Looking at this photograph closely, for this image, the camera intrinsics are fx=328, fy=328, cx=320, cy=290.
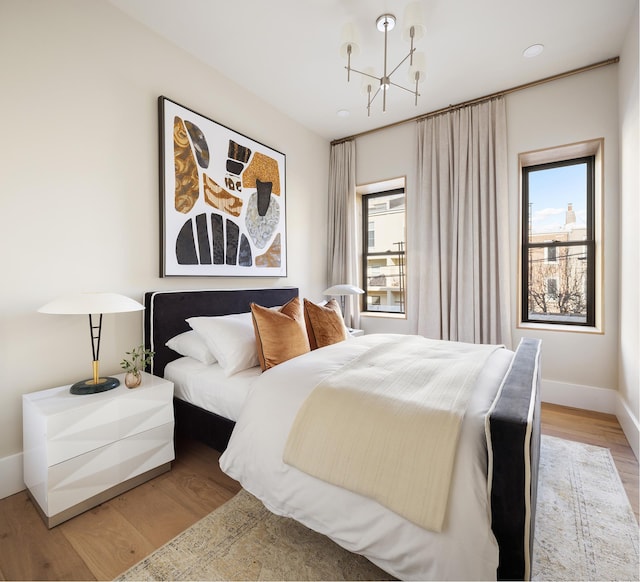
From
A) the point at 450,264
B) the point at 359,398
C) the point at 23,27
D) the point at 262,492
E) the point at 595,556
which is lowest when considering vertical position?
the point at 595,556

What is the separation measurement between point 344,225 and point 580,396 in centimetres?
293

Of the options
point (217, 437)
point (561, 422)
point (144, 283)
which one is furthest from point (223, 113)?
point (561, 422)

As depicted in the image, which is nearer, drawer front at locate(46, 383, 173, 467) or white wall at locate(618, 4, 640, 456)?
drawer front at locate(46, 383, 173, 467)

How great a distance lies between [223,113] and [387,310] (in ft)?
9.42

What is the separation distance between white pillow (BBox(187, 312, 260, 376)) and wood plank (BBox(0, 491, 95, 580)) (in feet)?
3.23

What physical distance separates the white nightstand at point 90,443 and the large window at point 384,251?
2.97 m

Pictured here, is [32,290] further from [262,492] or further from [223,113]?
[223,113]

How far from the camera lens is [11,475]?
176 centimetres

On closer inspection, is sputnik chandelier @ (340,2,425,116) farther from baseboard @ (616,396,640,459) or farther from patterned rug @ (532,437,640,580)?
baseboard @ (616,396,640,459)

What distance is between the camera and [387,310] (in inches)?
169

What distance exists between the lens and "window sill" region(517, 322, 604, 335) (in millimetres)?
2937

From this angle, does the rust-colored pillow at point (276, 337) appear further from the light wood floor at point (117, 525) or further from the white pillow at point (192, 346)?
the light wood floor at point (117, 525)

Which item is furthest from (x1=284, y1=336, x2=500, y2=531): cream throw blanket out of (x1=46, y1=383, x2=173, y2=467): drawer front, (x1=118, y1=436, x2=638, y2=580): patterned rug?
(x1=46, y1=383, x2=173, y2=467): drawer front

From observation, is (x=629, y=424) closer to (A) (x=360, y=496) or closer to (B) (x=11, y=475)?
(A) (x=360, y=496)
